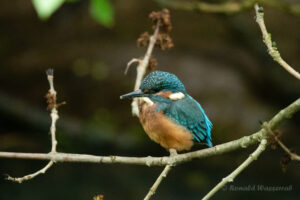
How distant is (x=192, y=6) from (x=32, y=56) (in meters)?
2.87

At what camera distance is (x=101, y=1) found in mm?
2555

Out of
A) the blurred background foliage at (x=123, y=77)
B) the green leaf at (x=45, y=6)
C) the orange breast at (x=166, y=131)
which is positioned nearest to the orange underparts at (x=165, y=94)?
the orange breast at (x=166, y=131)

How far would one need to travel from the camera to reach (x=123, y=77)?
643cm

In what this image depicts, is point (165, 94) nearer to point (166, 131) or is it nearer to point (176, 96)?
point (176, 96)

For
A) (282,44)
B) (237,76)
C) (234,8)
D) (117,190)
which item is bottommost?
(117,190)

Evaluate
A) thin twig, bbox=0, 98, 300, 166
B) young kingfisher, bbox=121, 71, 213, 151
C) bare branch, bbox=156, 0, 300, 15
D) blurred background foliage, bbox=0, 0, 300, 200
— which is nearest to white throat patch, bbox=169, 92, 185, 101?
young kingfisher, bbox=121, 71, 213, 151

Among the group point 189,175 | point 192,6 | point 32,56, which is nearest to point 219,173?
point 189,175

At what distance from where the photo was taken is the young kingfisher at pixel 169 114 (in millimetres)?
2793

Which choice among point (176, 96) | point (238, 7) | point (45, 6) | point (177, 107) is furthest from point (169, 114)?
point (238, 7)

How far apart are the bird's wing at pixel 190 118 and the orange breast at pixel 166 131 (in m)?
0.04

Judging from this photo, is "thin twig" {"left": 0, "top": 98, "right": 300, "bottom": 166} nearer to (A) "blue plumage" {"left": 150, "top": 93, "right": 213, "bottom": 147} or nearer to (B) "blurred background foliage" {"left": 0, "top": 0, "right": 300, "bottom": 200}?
(A) "blue plumage" {"left": 150, "top": 93, "right": 213, "bottom": 147}

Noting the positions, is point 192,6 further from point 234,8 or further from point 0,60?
point 0,60

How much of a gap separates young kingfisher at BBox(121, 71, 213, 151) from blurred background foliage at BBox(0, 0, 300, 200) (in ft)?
10.1

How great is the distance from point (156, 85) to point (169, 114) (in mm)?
201
